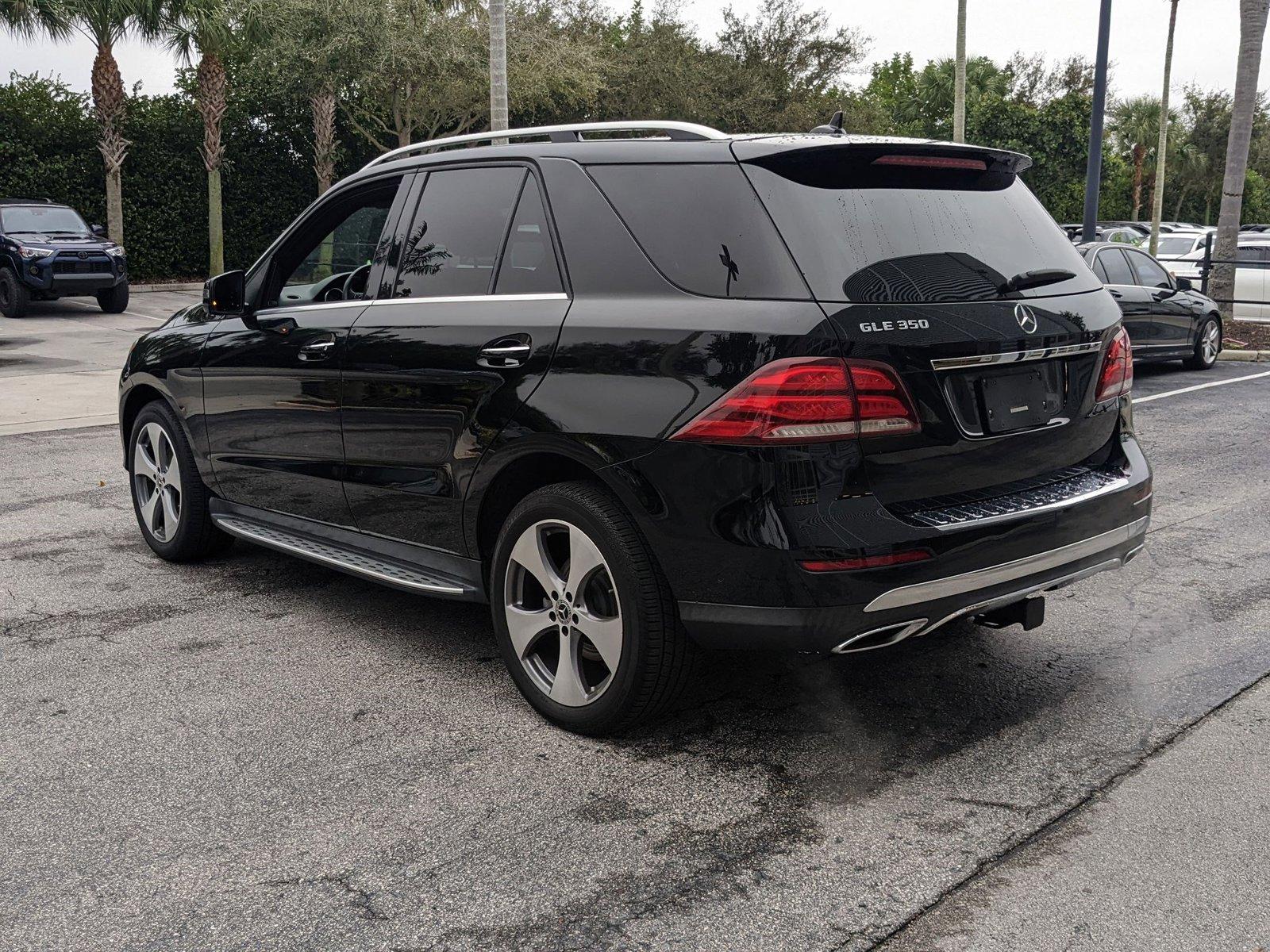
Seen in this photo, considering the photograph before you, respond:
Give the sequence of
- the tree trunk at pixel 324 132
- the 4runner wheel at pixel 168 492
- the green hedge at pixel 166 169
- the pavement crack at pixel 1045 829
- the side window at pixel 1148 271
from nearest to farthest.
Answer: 1. the pavement crack at pixel 1045 829
2. the 4runner wheel at pixel 168 492
3. the side window at pixel 1148 271
4. the green hedge at pixel 166 169
5. the tree trunk at pixel 324 132

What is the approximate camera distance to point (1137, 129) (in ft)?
194

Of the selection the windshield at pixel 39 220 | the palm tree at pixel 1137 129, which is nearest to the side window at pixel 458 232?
the windshield at pixel 39 220

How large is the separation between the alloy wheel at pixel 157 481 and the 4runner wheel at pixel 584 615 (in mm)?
2448

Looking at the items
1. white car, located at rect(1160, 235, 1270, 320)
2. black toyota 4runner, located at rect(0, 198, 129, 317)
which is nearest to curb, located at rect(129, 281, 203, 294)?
black toyota 4runner, located at rect(0, 198, 129, 317)

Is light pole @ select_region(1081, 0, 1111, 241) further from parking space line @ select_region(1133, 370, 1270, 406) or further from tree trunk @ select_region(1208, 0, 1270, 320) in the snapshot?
parking space line @ select_region(1133, 370, 1270, 406)

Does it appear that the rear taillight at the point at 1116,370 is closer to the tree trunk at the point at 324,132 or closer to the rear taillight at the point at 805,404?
the rear taillight at the point at 805,404

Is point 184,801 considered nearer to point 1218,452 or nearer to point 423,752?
point 423,752

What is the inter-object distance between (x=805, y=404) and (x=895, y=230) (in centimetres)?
69

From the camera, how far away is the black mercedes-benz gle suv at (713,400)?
129 inches

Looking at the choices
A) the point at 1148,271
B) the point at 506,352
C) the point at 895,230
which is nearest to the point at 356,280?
the point at 506,352

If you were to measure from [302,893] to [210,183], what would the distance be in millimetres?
25770

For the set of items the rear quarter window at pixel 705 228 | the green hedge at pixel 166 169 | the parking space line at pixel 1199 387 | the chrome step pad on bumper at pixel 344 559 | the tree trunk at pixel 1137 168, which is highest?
the tree trunk at pixel 1137 168

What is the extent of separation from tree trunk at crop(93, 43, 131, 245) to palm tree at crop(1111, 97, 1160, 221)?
158 feet

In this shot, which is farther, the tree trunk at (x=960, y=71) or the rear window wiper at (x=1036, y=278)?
the tree trunk at (x=960, y=71)
